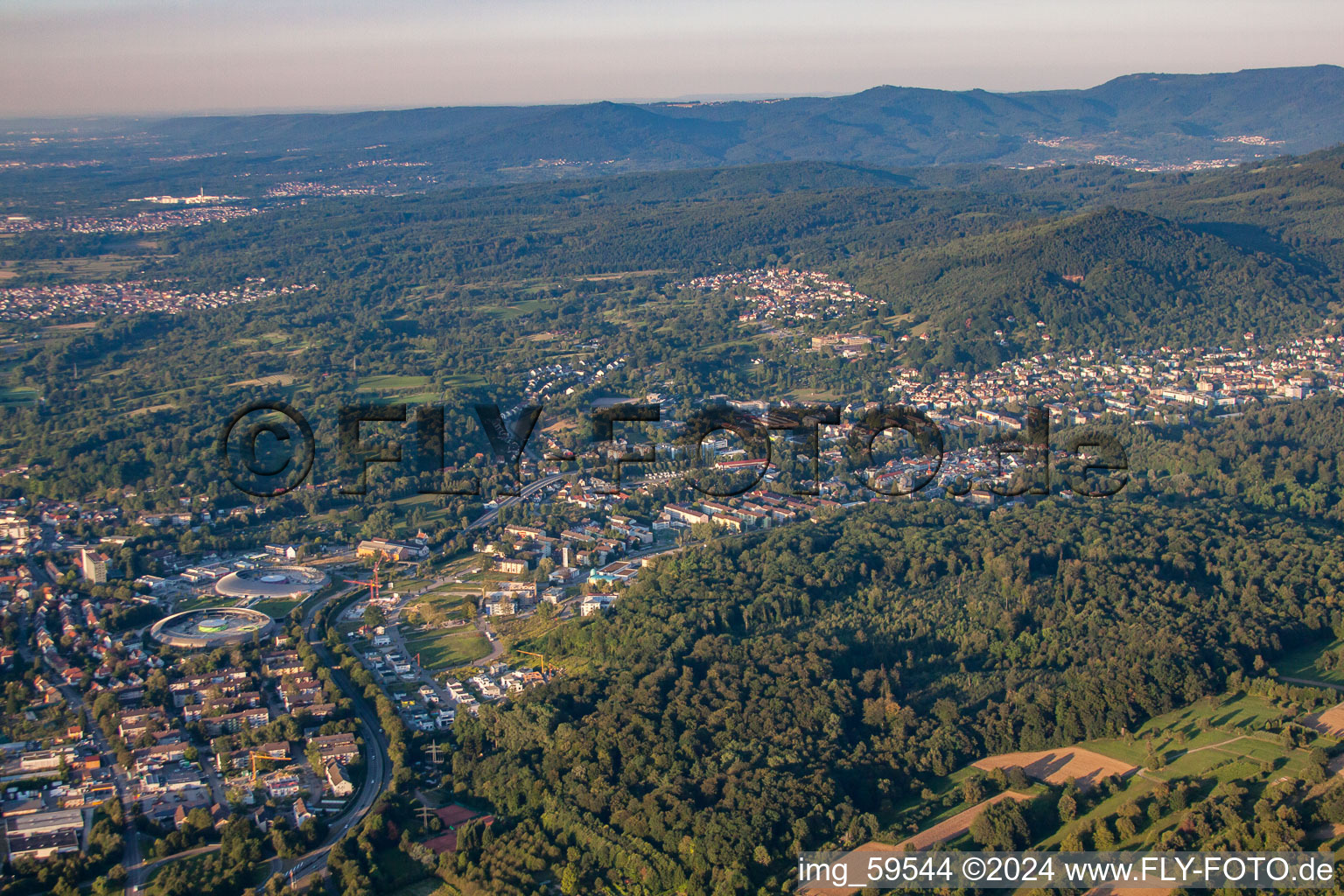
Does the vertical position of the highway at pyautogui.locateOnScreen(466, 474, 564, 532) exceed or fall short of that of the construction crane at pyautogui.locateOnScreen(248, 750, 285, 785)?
it exceeds it

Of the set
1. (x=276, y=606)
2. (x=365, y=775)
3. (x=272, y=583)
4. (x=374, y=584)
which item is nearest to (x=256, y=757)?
(x=365, y=775)

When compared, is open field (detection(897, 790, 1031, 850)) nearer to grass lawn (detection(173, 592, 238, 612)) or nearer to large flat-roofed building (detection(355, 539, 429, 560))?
large flat-roofed building (detection(355, 539, 429, 560))

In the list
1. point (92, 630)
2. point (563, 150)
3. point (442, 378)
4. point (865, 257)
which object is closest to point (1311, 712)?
point (92, 630)

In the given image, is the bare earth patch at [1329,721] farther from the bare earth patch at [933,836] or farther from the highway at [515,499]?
the highway at [515,499]

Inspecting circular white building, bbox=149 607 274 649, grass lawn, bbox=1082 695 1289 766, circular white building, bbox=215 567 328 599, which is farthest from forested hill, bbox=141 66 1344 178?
grass lawn, bbox=1082 695 1289 766

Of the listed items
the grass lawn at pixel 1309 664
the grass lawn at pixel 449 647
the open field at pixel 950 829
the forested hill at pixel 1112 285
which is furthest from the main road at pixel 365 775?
the forested hill at pixel 1112 285

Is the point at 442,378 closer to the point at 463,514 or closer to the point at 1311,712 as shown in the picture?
the point at 463,514

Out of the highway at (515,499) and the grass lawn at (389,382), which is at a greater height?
the grass lawn at (389,382)
